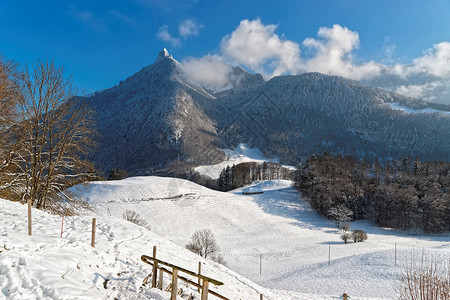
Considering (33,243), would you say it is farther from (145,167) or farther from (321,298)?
(145,167)

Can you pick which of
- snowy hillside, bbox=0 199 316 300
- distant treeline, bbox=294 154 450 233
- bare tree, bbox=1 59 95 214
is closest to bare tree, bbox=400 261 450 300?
snowy hillside, bbox=0 199 316 300

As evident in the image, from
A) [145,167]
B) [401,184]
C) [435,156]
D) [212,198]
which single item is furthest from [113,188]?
[435,156]

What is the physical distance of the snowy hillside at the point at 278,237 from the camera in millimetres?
23891

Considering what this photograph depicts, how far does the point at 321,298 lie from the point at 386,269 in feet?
32.1

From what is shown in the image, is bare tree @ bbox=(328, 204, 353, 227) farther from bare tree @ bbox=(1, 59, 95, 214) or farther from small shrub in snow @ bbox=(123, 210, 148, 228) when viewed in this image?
bare tree @ bbox=(1, 59, 95, 214)

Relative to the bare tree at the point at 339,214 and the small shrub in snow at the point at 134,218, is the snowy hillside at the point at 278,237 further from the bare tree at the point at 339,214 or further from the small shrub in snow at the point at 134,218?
the small shrub in snow at the point at 134,218

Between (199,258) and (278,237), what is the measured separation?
28.4 m

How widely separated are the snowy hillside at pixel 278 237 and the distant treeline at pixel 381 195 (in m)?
3.00

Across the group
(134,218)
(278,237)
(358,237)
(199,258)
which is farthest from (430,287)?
(134,218)

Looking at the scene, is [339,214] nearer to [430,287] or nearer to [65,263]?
[430,287]

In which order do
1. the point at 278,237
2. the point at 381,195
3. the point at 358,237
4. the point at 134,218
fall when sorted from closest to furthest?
the point at 134,218 → the point at 358,237 → the point at 278,237 → the point at 381,195

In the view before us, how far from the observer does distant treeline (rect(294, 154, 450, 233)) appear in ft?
163

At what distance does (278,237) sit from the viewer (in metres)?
41.0

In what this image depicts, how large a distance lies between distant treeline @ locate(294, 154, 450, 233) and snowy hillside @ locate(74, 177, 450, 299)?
3.00 meters
